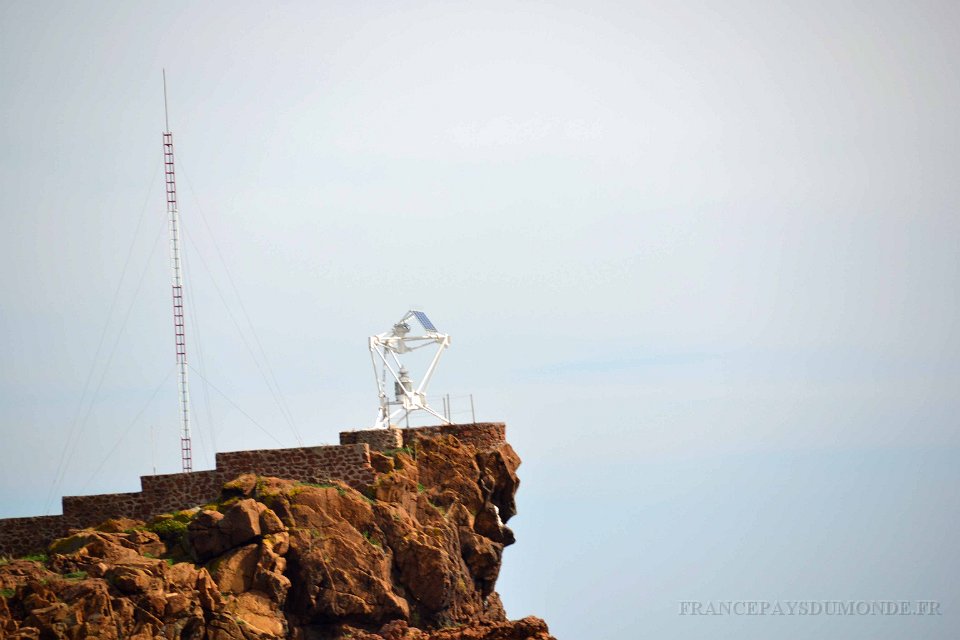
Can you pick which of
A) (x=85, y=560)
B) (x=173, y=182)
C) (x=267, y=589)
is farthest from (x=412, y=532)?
(x=173, y=182)

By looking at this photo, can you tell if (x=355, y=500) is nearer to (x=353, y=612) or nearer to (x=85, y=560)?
(x=353, y=612)

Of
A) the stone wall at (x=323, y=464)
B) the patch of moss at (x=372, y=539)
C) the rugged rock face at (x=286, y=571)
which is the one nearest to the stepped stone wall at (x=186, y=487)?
the stone wall at (x=323, y=464)

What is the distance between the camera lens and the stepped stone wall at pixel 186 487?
69.6 m

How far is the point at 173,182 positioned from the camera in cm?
7756

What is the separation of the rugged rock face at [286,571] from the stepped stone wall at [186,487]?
1009 mm

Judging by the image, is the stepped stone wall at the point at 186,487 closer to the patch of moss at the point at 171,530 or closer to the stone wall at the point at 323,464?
the stone wall at the point at 323,464

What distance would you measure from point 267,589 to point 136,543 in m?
4.88

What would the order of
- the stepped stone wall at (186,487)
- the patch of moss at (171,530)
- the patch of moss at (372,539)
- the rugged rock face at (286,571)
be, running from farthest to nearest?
the stepped stone wall at (186,487), the patch of moss at (372,539), the patch of moss at (171,530), the rugged rock face at (286,571)

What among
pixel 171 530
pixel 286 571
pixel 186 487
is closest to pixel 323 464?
pixel 186 487

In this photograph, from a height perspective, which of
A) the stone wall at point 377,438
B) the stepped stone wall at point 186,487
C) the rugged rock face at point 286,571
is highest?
the stone wall at point 377,438

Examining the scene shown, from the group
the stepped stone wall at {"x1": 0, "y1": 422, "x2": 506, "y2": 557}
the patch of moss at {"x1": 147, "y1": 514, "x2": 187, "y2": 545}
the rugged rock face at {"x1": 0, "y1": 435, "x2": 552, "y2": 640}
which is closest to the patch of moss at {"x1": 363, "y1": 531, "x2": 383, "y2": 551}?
the rugged rock face at {"x1": 0, "y1": 435, "x2": 552, "y2": 640}

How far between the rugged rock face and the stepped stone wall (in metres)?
1.01

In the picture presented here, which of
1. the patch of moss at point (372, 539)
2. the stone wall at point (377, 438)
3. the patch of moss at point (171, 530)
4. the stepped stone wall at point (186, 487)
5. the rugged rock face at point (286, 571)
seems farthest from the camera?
the stone wall at point (377, 438)

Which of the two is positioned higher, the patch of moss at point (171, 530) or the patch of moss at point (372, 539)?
the patch of moss at point (171, 530)
